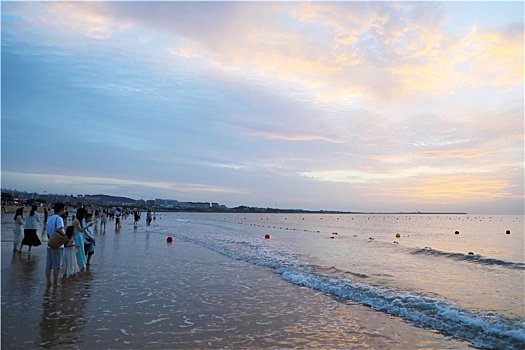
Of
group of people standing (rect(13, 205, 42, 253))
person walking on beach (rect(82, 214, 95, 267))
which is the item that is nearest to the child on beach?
person walking on beach (rect(82, 214, 95, 267))

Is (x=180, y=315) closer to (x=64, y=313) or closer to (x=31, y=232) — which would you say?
(x=64, y=313)

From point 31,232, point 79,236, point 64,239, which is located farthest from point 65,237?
point 31,232

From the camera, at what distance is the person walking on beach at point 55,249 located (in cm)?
939

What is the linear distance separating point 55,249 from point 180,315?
13.4ft

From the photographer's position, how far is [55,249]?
9461 millimetres

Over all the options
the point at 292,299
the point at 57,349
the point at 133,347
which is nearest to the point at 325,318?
the point at 292,299

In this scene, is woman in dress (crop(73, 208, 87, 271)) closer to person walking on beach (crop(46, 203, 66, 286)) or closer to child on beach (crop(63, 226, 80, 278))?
child on beach (crop(63, 226, 80, 278))

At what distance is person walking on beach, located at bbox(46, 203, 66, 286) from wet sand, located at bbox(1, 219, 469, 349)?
0.47 metres

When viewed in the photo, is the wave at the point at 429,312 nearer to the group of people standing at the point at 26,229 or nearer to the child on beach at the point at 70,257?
the child on beach at the point at 70,257

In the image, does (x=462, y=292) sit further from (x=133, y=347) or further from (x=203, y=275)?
(x=133, y=347)

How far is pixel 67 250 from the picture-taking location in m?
10.5

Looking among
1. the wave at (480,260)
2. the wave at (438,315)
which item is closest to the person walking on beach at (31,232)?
the wave at (438,315)

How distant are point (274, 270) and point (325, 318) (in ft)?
22.3

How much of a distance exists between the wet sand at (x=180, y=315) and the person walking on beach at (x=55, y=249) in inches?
18.5
